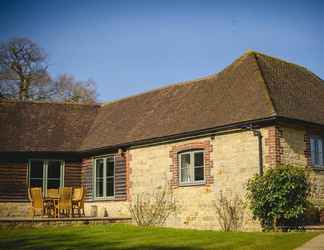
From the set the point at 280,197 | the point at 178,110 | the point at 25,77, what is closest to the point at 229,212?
the point at 280,197

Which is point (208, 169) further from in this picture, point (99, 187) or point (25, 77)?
point (25, 77)

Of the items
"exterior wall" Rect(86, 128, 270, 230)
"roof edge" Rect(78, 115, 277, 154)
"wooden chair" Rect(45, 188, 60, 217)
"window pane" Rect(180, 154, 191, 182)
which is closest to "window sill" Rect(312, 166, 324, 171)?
"exterior wall" Rect(86, 128, 270, 230)

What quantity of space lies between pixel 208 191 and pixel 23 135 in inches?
387

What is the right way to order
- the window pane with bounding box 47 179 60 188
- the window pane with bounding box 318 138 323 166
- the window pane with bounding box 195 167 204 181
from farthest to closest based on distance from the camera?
the window pane with bounding box 47 179 60 188, the window pane with bounding box 195 167 204 181, the window pane with bounding box 318 138 323 166

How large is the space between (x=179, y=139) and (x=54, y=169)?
7.10 meters

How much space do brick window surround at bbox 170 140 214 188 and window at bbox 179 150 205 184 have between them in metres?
0.15

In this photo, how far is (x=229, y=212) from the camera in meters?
15.7

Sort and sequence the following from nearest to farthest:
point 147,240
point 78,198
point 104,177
→ point 147,240
point 78,198
point 104,177

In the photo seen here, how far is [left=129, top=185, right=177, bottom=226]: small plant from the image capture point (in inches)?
704

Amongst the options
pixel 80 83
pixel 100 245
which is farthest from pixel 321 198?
pixel 80 83

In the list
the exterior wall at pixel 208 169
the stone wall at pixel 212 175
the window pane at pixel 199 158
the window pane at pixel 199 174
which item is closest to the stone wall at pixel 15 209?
the exterior wall at pixel 208 169

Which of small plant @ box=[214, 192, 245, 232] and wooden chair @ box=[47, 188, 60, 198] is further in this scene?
wooden chair @ box=[47, 188, 60, 198]

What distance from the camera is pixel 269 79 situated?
17531 mm

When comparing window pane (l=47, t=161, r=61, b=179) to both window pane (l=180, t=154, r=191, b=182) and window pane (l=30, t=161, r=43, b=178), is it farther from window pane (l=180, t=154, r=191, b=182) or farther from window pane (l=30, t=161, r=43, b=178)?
window pane (l=180, t=154, r=191, b=182)
